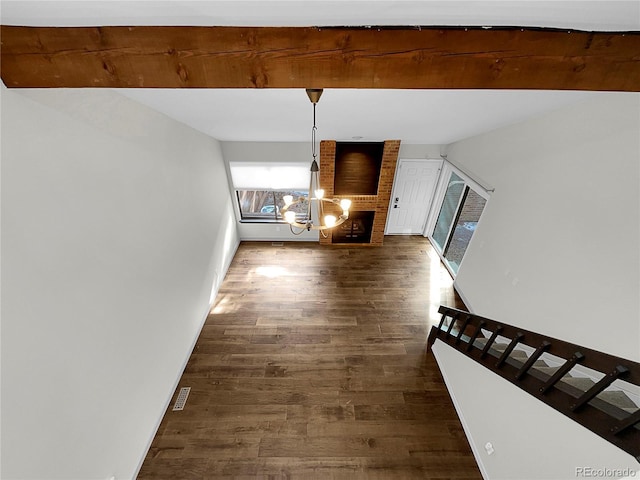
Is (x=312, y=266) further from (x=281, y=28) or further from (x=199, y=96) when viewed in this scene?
(x=281, y=28)

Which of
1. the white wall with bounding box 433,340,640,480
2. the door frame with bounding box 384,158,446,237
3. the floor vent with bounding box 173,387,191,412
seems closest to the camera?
the white wall with bounding box 433,340,640,480

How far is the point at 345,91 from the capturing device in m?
2.06

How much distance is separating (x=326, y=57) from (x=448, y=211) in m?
5.17

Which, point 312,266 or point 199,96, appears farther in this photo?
point 312,266

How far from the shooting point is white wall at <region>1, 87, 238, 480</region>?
4.81 feet

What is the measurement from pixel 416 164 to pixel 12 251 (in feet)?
18.9

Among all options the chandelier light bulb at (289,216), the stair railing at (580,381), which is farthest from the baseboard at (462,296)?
the chandelier light bulb at (289,216)

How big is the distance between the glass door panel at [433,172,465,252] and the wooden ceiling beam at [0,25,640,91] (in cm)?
402

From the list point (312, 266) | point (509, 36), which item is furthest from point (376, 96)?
point (312, 266)

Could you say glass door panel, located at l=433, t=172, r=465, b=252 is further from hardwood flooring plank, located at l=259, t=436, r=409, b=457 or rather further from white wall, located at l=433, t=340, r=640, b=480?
hardwood flooring plank, located at l=259, t=436, r=409, b=457

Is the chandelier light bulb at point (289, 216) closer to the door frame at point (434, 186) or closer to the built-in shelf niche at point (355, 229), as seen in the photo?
the built-in shelf niche at point (355, 229)

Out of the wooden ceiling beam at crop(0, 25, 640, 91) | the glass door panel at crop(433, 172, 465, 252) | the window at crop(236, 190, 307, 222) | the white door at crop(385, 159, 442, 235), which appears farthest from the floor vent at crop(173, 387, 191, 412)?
the glass door panel at crop(433, 172, 465, 252)

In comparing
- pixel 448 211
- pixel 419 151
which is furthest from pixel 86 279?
pixel 448 211

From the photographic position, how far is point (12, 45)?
1169 mm
